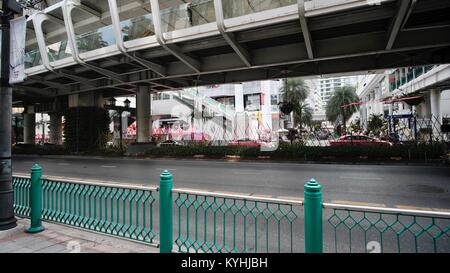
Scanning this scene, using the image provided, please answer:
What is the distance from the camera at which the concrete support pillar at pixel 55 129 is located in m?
31.5

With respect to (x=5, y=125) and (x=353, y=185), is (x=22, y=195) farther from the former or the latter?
(x=353, y=185)

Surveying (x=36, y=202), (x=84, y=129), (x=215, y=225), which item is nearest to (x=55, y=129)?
(x=84, y=129)

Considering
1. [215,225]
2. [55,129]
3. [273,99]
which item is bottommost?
[215,225]

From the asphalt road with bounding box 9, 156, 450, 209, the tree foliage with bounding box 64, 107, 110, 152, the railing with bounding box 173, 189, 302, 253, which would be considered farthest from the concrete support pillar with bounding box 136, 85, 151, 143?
the railing with bounding box 173, 189, 302, 253

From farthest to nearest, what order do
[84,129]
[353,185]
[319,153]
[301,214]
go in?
[84,129] → [319,153] → [353,185] → [301,214]

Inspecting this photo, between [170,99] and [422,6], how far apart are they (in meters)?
38.6

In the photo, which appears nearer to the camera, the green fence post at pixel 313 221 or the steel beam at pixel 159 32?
the green fence post at pixel 313 221

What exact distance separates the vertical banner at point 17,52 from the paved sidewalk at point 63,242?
2.71m

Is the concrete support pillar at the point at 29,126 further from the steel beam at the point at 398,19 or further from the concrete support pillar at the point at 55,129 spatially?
the steel beam at the point at 398,19

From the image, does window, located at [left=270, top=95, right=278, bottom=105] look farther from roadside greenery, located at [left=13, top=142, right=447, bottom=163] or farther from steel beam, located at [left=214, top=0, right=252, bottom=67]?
steel beam, located at [left=214, top=0, right=252, bottom=67]

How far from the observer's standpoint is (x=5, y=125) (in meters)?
4.84

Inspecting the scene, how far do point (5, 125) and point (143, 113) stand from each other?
61.2 feet

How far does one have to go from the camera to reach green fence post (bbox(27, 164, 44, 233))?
4861mm

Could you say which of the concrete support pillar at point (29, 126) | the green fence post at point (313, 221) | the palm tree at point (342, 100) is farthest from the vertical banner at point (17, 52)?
the palm tree at point (342, 100)
